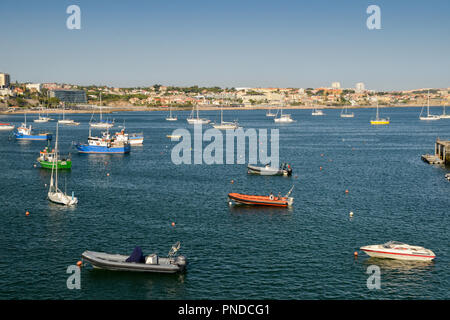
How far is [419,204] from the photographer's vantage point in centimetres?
5394

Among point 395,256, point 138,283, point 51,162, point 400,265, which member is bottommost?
point 138,283

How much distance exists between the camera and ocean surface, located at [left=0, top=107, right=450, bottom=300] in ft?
106

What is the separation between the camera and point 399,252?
3678 cm

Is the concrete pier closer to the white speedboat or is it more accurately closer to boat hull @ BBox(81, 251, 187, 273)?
the white speedboat

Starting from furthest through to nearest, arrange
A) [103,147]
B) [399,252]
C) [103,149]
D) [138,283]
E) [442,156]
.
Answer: [103,147], [103,149], [442,156], [399,252], [138,283]

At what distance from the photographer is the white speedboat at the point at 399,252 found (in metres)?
36.3

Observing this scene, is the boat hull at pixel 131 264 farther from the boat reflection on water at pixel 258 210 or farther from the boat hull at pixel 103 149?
the boat hull at pixel 103 149

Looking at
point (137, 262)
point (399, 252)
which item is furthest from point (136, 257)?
point (399, 252)

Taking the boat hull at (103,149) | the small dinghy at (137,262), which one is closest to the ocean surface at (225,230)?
the small dinghy at (137,262)

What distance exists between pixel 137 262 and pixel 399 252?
19140 mm

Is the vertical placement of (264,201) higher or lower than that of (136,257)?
higher

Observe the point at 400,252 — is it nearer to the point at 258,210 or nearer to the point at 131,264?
the point at 258,210
